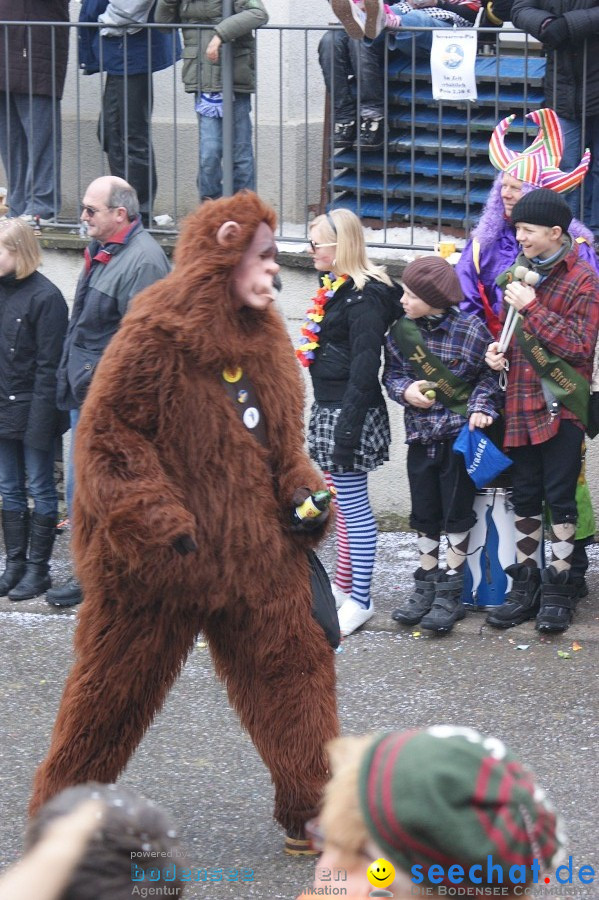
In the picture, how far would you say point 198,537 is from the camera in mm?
3881

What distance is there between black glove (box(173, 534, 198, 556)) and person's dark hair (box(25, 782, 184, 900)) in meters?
1.84

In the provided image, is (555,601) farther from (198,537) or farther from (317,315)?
(198,537)

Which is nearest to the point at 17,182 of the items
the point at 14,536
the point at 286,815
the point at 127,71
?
the point at 127,71

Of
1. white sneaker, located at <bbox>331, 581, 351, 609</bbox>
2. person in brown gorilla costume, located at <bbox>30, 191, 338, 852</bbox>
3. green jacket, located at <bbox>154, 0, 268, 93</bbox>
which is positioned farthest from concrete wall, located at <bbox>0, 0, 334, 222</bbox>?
person in brown gorilla costume, located at <bbox>30, 191, 338, 852</bbox>

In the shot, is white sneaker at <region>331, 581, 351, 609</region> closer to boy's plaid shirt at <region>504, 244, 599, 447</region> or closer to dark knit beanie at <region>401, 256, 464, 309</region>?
boy's plaid shirt at <region>504, 244, 599, 447</region>

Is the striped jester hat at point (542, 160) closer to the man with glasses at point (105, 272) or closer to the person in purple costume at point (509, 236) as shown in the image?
the person in purple costume at point (509, 236)

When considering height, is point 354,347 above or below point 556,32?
below

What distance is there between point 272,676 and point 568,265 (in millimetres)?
2546

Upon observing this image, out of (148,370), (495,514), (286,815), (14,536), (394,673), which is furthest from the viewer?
(14,536)

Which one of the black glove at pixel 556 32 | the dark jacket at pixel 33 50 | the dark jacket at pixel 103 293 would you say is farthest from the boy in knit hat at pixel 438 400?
the dark jacket at pixel 33 50

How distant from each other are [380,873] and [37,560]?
481 centimetres

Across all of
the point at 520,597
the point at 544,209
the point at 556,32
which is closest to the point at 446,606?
the point at 520,597

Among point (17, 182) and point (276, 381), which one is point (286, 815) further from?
point (17, 182)

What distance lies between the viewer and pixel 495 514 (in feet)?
19.9
